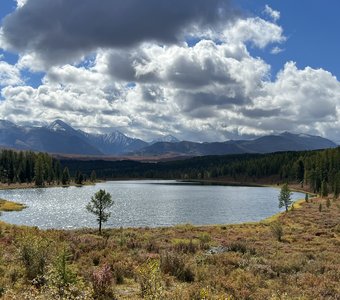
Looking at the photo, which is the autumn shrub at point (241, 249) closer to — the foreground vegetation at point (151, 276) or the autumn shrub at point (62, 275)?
the foreground vegetation at point (151, 276)

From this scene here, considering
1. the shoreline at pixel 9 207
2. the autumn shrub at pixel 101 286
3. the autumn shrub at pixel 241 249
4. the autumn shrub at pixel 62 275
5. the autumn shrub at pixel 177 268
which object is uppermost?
the autumn shrub at pixel 62 275

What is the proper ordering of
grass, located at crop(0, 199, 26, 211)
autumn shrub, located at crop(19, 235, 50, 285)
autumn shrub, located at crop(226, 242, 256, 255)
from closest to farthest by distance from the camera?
autumn shrub, located at crop(19, 235, 50, 285)
autumn shrub, located at crop(226, 242, 256, 255)
grass, located at crop(0, 199, 26, 211)

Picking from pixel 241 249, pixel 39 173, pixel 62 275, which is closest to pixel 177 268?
pixel 62 275

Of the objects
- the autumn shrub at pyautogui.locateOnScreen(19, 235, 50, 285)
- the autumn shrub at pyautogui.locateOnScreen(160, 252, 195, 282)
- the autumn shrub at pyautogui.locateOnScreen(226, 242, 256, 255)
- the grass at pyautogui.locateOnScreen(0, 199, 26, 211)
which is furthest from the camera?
the grass at pyautogui.locateOnScreen(0, 199, 26, 211)

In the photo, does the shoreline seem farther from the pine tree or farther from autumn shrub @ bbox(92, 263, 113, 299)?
autumn shrub @ bbox(92, 263, 113, 299)

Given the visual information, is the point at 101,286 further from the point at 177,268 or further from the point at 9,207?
the point at 9,207

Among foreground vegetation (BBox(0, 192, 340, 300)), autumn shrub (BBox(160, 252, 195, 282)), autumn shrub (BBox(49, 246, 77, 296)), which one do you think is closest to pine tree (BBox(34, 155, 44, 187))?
foreground vegetation (BBox(0, 192, 340, 300))

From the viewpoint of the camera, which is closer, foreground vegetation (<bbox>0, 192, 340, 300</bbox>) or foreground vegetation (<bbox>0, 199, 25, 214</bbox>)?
foreground vegetation (<bbox>0, 192, 340, 300</bbox>)

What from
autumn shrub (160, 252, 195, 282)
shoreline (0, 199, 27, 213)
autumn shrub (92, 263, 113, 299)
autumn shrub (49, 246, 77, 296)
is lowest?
shoreline (0, 199, 27, 213)

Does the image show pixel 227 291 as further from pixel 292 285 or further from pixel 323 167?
pixel 323 167

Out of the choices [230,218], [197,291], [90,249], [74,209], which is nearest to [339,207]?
[230,218]

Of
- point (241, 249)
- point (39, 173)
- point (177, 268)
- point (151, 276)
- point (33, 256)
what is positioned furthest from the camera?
point (39, 173)

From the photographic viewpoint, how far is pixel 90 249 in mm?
31266

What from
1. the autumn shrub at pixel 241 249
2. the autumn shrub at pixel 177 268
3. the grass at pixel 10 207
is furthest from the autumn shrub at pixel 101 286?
the grass at pixel 10 207
